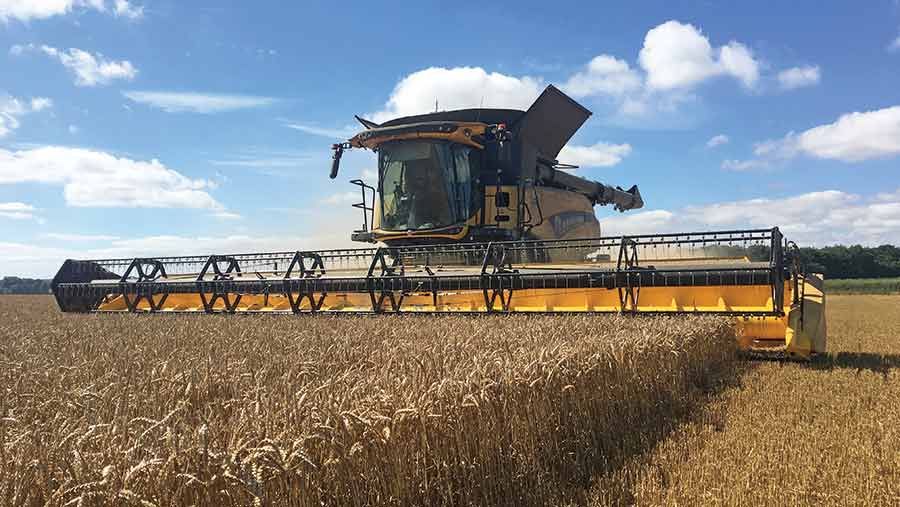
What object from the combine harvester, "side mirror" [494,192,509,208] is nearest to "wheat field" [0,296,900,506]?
the combine harvester

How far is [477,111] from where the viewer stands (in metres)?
10.9

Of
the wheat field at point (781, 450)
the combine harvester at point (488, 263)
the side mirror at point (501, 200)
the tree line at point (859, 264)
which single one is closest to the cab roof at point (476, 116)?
the combine harvester at point (488, 263)

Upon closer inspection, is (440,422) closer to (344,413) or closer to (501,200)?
(344,413)

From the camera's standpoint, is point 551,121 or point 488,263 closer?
point 488,263

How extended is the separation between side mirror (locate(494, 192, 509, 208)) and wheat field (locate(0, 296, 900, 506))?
4.46 m

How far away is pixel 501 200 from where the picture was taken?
9945 millimetres

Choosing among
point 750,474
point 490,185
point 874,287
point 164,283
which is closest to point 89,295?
point 164,283

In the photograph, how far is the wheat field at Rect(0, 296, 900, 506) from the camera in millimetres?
1820

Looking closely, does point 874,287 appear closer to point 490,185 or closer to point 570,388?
point 490,185

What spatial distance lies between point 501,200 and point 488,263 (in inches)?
65.8

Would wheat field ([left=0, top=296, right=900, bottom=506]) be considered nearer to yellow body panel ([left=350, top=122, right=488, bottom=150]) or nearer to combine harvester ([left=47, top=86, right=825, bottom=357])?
combine harvester ([left=47, top=86, right=825, bottom=357])

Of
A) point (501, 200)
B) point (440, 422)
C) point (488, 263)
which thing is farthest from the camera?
point (501, 200)

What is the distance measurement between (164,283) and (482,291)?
542cm

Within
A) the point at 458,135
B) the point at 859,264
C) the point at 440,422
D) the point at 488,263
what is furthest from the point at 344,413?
the point at 859,264
